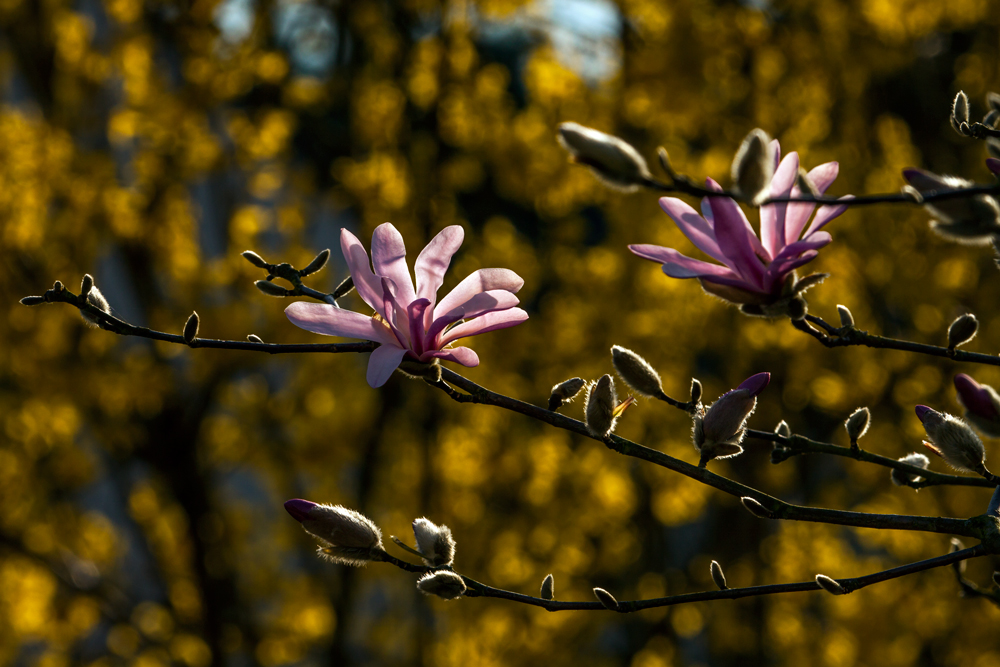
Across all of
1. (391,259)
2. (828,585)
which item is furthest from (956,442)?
(391,259)

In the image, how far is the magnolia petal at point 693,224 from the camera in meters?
0.85

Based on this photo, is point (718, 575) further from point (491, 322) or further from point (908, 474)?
point (491, 322)

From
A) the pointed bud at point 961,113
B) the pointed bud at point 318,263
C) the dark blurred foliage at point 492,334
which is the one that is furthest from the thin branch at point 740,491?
the dark blurred foliage at point 492,334

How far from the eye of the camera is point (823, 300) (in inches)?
125

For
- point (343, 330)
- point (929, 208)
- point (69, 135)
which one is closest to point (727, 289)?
point (929, 208)

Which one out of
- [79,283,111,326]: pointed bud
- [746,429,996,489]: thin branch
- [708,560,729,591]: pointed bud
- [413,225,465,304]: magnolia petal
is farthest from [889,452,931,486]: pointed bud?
[79,283,111,326]: pointed bud

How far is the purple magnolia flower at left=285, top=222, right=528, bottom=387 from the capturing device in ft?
2.92

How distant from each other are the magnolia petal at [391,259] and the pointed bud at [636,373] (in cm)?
25

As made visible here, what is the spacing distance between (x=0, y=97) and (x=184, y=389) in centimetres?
200

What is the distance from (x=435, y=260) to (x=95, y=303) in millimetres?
408

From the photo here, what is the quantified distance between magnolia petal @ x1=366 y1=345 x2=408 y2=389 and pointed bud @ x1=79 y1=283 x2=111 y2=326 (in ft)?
1.09

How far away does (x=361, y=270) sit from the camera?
92cm

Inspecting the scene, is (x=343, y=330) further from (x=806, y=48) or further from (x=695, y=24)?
(x=806, y=48)

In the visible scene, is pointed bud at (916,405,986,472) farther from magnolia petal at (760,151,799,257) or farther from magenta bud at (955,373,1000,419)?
magnolia petal at (760,151,799,257)
